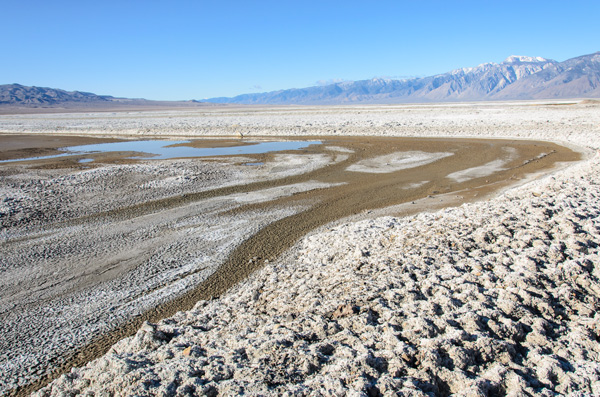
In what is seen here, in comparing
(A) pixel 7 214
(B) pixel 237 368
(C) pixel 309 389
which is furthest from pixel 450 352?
(A) pixel 7 214

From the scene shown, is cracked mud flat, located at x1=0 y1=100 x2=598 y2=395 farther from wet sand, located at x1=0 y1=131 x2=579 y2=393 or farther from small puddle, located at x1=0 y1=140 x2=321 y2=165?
small puddle, located at x1=0 y1=140 x2=321 y2=165

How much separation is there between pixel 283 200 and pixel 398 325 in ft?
25.7

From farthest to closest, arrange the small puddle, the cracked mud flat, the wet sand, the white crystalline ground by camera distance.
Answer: the small puddle
the white crystalline ground
the wet sand
the cracked mud flat

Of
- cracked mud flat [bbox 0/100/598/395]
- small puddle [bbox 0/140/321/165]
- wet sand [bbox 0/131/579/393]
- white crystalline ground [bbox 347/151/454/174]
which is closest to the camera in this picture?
cracked mud flat [bbox 0/100/598/395]

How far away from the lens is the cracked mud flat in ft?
11.8

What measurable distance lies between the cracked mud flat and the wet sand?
2.52ft

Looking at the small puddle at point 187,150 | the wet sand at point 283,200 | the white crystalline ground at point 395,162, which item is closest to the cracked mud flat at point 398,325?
the wet sand at point 283,200

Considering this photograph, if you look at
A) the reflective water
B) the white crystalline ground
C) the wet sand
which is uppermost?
the reflective water

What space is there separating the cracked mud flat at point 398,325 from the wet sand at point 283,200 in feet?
2.52

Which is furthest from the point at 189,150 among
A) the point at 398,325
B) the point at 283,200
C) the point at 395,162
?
the point at 398,325

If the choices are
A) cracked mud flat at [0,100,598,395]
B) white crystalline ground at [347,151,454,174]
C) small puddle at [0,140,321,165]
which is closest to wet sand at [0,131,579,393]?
white crystalline ground at [347,151,454,174]

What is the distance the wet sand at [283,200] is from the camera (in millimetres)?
6301

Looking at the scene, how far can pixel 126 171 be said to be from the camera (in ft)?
52.4

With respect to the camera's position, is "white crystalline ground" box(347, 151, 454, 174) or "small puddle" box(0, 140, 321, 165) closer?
"white crystalline ground" box(347, 151, 454, 174)
